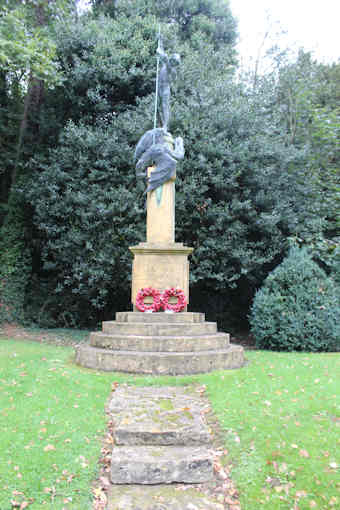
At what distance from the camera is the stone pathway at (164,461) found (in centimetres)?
378

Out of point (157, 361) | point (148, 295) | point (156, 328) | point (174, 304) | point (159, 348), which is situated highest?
point (148, 295)

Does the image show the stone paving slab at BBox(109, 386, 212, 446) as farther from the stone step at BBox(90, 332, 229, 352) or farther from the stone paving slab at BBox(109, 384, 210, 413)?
the stone step at BBox(90, 332, 229, 352)

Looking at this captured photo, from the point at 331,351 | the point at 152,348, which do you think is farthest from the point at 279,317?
the point at 152,348

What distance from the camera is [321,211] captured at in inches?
569

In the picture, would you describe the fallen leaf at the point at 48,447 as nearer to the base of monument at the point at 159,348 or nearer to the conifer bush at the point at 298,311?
the base of monument at the point at 159,348

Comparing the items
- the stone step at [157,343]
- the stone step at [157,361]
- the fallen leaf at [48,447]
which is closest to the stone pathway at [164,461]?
the fallen leaf at [48,447]

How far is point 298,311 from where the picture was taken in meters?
10.5

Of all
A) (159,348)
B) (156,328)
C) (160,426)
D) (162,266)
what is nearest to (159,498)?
(160,426)

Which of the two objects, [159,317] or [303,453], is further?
[159,317]

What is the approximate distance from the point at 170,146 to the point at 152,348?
17.2 ft

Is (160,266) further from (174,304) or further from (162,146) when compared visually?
(162,146)

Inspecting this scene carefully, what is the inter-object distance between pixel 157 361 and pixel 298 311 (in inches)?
192

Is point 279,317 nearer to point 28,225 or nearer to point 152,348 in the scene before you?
point 152,348

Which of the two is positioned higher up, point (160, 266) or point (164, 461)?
point (160, 266)
